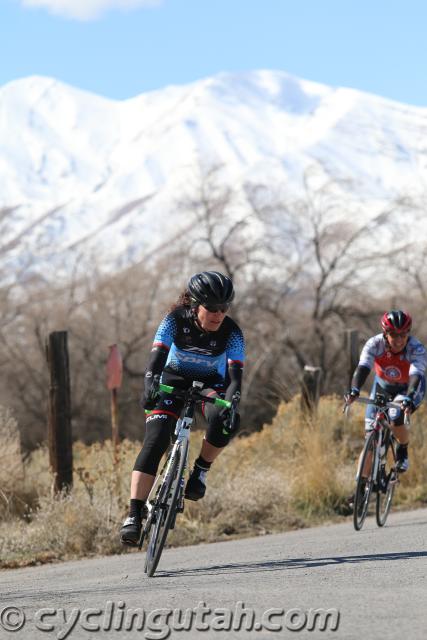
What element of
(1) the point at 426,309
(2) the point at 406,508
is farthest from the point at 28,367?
(2) the point at 406,508

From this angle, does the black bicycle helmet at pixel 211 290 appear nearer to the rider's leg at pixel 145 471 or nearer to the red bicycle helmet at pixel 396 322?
the rider's leg at pixel 145 471

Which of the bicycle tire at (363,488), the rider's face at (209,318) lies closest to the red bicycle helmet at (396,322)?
the bicycle tire at (363,488)

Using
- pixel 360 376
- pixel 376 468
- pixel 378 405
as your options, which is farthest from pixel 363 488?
pixel 360 376

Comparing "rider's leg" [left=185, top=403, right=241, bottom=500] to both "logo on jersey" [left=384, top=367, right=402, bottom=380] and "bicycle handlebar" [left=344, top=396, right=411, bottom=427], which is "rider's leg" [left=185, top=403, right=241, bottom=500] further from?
"logo on jersey" [left=384, top=367, right=402, bottom=380]

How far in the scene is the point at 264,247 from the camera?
42125mm

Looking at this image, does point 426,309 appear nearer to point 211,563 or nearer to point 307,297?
point 307,297

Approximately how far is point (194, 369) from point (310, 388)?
25.4 feet

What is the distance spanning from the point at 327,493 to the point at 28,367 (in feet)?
90.8

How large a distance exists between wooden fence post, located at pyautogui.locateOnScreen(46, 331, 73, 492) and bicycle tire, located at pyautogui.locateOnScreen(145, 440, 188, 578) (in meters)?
4.29

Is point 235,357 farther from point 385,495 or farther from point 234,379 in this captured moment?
point 385,495

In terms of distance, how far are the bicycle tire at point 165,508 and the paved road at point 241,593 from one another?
0.53ft

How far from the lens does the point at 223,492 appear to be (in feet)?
38.4

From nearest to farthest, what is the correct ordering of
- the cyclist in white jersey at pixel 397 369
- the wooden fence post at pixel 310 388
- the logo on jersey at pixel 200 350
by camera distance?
the logo on jersey at pixel 200 350 → the cyclist in white jersey at pixel 397 369 → the wooden fence post at pixel 310 388

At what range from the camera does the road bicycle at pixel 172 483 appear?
741cm
